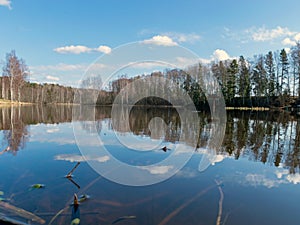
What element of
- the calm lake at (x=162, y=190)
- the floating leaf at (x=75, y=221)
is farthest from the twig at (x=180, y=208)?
the floating leaf at (x=75, y=221)

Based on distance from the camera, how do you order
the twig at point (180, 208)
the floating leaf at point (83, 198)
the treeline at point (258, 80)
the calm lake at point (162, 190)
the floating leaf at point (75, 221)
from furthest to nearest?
the treeline at point (258, 80)
the floating leaf at point (83, 198)
the calm lake at point (162, 190)
the twig at point (180, 208)
the floating leaf at point (75, 221)

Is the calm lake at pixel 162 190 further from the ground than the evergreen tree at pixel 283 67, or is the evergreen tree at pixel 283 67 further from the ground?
the evergreen tree at pixel 283 67

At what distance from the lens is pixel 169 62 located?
6695 mm

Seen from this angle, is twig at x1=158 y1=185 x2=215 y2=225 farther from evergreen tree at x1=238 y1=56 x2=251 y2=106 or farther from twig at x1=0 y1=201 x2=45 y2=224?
evergreen tree at x1=238 y1=56 x2=251 y2=106

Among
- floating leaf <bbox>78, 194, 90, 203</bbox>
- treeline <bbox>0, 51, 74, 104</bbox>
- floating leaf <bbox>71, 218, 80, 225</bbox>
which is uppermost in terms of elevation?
treeline <bbox>0, 51, 74, 104</bbox>

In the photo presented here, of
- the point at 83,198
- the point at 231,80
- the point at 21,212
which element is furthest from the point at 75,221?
the point at 231,80

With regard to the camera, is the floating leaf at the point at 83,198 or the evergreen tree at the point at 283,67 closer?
the floating leaf at the point at 83,198

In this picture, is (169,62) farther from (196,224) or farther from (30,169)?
(30,169)

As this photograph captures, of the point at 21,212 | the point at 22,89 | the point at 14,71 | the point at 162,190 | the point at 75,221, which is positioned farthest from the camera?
the point at 22,89

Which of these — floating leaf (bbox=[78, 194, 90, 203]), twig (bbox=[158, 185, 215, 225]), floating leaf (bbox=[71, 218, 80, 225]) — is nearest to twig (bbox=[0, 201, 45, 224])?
floating leaf (bbox=[71, 218, 80, 225])

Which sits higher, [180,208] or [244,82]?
[244,82]

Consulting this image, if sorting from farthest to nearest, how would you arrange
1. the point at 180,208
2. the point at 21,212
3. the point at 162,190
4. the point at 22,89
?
the point at 22,89 → the point at 162,190 → the point at 180,208 → the point at 21,212

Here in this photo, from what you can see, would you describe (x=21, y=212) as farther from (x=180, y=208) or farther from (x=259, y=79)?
(x=259, y=79)

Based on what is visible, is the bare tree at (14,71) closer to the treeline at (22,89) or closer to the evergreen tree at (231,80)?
the treeline at (22,89)
